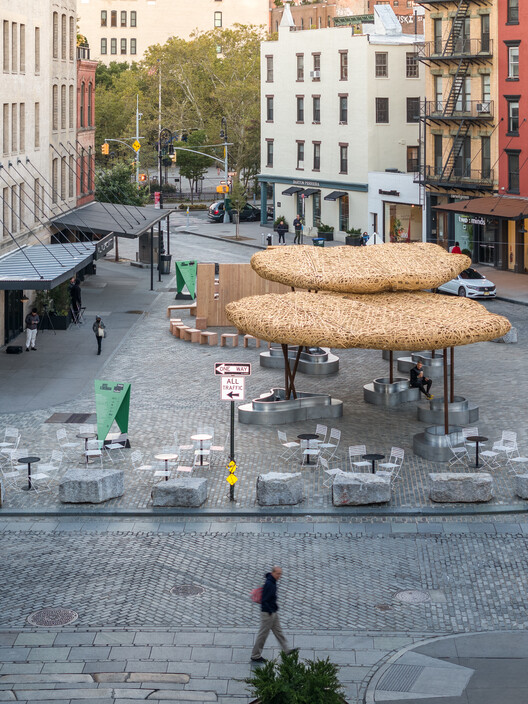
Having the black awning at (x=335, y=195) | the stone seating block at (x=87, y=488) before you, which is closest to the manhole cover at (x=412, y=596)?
the stone seating block at (x=87, y=488)

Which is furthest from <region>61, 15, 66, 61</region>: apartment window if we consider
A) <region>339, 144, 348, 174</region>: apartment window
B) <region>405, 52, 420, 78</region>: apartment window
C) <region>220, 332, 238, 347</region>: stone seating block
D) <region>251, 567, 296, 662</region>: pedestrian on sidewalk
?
<region>251, 567, 296, 662</region>: pedestrian on sidewalk

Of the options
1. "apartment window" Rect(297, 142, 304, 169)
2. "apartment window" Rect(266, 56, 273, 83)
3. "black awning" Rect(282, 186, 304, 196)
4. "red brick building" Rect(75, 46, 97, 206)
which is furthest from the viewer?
"apartment window" Rect(266, 56, 273, 83)

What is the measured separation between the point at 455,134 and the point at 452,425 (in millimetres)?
38703

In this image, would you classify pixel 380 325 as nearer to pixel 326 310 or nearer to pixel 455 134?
pixel 326 310

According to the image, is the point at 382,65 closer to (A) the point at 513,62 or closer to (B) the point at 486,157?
(B) the point at 486,157

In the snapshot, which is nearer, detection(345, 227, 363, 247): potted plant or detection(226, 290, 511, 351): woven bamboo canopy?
detection(226, 290, 511, 351): woven bamboo canopy

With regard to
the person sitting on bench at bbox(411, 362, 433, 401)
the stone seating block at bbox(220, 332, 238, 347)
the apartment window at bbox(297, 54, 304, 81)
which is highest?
the apartment window at bbox(297, 54, 304, 81)

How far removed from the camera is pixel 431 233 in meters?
70.8

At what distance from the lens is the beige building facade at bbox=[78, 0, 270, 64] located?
191m

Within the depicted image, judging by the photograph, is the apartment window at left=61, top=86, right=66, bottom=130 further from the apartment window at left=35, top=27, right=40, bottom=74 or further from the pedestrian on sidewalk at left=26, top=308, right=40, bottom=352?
the pedestrian on sidewalk at left=26, top=308, right=40, bottom=352

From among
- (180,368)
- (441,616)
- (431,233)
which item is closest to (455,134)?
(431,233)

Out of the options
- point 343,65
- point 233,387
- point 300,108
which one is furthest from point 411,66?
point 233,387

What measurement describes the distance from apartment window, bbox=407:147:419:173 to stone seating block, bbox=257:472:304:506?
178 ft

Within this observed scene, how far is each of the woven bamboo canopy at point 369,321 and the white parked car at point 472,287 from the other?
22.7m
